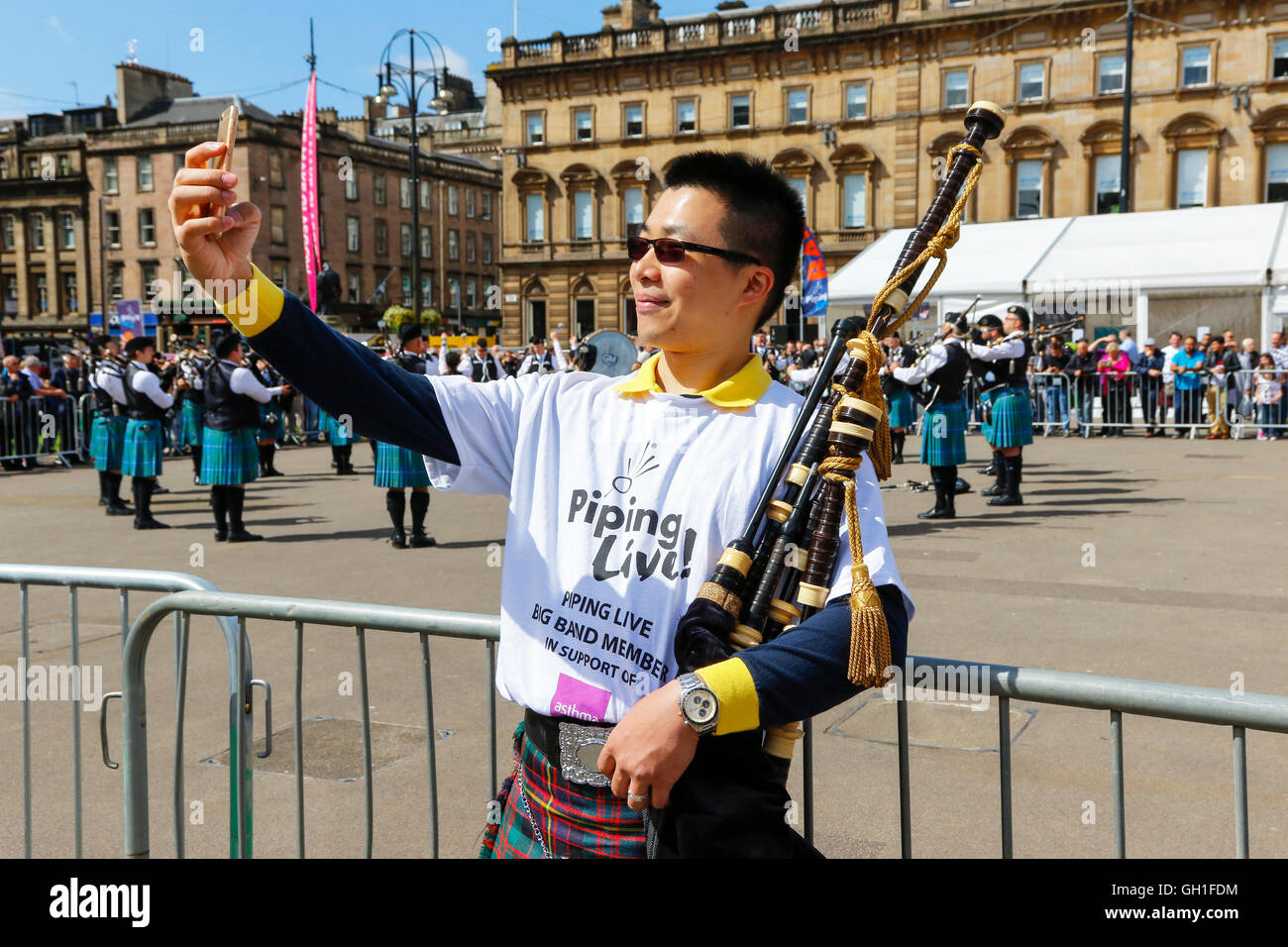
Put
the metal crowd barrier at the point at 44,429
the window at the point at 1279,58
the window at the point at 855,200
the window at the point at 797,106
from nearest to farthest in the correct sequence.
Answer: the metal crowd barrier at the point at 44,429, the window at the point at 1279,58, the window at the point at 855,200, the window at the point at 797,106

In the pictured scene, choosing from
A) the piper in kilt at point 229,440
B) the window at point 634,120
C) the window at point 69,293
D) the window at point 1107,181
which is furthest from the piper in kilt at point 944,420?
the window at point 69,293

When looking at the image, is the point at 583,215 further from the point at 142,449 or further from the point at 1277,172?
the point at 142,449

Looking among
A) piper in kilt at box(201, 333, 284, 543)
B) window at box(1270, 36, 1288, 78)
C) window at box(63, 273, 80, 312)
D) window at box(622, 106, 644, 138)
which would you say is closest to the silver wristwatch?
piper in kilt at box(201, 333, 284, 543)

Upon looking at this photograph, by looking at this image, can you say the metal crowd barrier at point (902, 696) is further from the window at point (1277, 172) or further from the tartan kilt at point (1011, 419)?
the window at point (1277, 172)

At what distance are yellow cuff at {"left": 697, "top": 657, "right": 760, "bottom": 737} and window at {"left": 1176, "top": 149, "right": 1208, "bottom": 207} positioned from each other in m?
42.3

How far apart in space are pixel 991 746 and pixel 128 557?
296 inches

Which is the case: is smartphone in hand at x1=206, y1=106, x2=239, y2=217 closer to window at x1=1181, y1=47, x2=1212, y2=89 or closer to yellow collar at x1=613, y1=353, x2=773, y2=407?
yellow collar at x1=613, y1=353, x2=773, y2=407

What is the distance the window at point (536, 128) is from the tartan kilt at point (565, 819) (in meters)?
50.7

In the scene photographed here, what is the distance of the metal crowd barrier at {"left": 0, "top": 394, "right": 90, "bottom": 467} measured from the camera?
17.5 meters

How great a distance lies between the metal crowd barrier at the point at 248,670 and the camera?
2.43m

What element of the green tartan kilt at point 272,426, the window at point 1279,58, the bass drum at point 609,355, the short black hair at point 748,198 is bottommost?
the green tartan kilt at point 272,426

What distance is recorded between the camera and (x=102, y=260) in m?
55.4

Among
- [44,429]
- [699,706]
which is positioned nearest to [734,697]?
[699,706]
